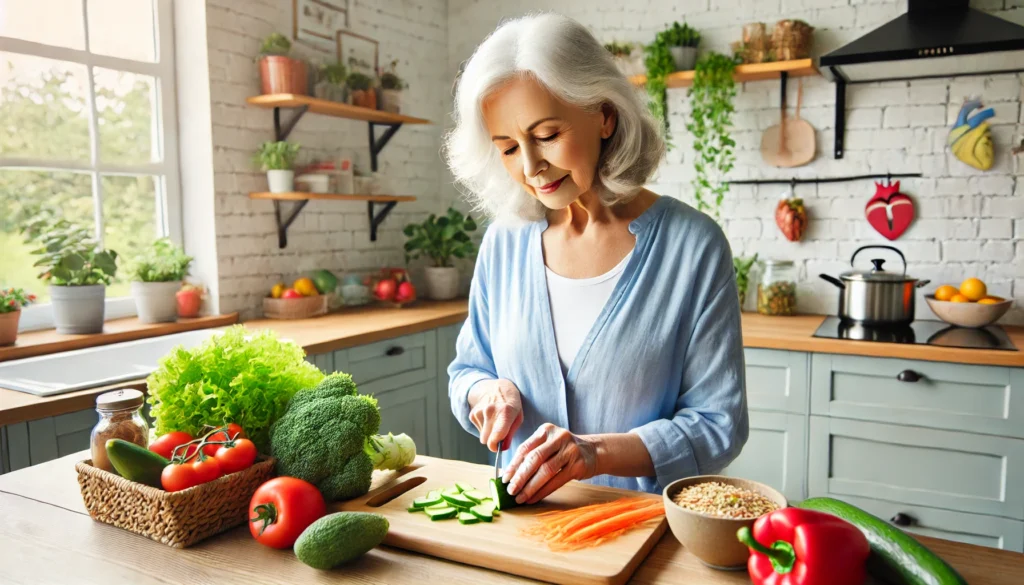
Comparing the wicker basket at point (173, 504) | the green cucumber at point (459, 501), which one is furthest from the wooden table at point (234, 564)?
the green cucumber at point (459, 501)

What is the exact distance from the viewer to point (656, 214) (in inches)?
60.3

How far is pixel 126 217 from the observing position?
3014 mm

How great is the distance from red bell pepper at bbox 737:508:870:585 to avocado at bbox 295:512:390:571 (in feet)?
1.62

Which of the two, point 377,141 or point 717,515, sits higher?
point 377,141

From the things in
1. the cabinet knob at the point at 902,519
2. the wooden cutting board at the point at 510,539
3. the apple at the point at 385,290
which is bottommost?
the cabinet knob at the point at 902,519

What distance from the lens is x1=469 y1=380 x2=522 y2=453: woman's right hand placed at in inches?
54.4

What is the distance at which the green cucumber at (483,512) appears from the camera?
3.76ft

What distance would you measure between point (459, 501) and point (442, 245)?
9.37ft

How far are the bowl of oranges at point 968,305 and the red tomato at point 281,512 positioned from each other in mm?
2743

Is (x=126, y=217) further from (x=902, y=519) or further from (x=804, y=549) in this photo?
(x=902, y=519)

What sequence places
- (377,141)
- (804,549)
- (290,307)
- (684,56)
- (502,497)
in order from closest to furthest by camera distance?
(804,549)
(502,497)
(290,307)
(684,56)
(377,141)

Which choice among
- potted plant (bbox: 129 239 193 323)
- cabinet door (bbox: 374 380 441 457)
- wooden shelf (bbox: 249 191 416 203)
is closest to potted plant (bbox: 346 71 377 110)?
wooden shelf (bbox: 249 191 416 203)

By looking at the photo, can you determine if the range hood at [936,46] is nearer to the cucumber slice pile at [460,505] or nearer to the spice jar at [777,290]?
the spice jar at [777,290]

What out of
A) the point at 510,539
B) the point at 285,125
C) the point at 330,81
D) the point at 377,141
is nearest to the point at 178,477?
the point at 510,539
